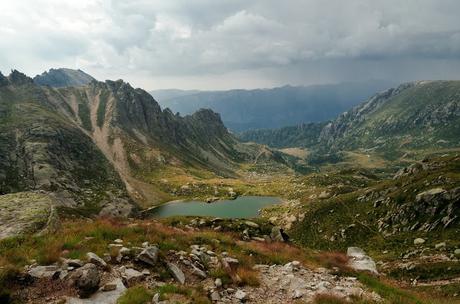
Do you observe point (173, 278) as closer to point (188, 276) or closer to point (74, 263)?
point (188, 276)

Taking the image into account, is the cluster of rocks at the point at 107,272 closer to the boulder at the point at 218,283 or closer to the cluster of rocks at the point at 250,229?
the boulder at the point at 218,283

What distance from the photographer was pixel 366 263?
→ 29219 mm

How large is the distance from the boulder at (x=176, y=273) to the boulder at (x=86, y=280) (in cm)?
396

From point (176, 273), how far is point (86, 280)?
4749 mm

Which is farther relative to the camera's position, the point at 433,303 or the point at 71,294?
the point at 433,303

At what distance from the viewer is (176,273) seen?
19594 millimetres

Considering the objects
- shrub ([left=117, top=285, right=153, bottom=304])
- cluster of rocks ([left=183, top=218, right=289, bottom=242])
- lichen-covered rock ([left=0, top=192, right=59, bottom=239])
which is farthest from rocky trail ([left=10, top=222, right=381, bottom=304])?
cluster of rocks ([left=183, top=218, right=289, bottom=242])

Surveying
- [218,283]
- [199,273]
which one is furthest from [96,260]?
[218,283]

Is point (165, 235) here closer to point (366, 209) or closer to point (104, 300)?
point (104, 300)

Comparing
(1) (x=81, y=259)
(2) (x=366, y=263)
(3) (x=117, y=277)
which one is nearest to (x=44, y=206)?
(1) (x=81, y=259)

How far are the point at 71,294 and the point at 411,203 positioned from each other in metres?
93.1

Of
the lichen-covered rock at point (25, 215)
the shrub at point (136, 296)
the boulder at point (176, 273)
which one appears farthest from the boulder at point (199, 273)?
Answer: the lichen-covered rock at point (25, 215)

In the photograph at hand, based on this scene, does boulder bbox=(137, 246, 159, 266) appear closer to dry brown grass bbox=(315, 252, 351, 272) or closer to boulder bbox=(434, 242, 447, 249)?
dry brown grass bbox=(315, 252, 351, 272)

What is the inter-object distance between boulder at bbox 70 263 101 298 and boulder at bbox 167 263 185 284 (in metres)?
3.96
